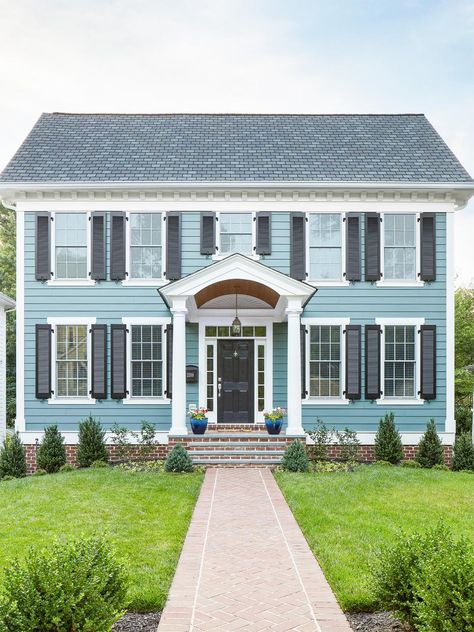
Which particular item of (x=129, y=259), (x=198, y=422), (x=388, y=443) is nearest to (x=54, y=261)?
(x=129, y=259)

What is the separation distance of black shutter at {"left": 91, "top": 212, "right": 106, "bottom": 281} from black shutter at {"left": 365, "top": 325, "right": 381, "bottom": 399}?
6.50 metres

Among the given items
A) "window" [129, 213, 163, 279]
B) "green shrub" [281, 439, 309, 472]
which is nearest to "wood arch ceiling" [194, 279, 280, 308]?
"window" [129, 213, 163, 279]

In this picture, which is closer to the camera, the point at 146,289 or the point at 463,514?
the point at 463,514

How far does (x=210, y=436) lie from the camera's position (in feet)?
40.9

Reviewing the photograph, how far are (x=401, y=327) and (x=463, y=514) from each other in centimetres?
640

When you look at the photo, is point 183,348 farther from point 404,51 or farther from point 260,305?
Result: point 404,51

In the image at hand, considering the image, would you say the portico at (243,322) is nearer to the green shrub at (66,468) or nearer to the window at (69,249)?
the green shrub at (66,468)

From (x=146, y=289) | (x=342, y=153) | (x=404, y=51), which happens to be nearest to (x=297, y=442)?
(x=146, y=289)

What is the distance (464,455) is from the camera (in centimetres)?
1251

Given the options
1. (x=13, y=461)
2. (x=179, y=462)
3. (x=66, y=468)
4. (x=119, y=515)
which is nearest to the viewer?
(x=119, y=515)

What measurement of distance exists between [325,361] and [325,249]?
8.90ft

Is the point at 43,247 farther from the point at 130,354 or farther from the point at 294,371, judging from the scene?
the point at 294,371

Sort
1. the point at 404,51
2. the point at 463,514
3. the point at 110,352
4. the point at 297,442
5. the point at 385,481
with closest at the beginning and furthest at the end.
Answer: the point at 463,514
the point at 385,481
the point at 297,442
the point at 110,352
the point at 404,51

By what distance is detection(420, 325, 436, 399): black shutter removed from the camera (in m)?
13.7
